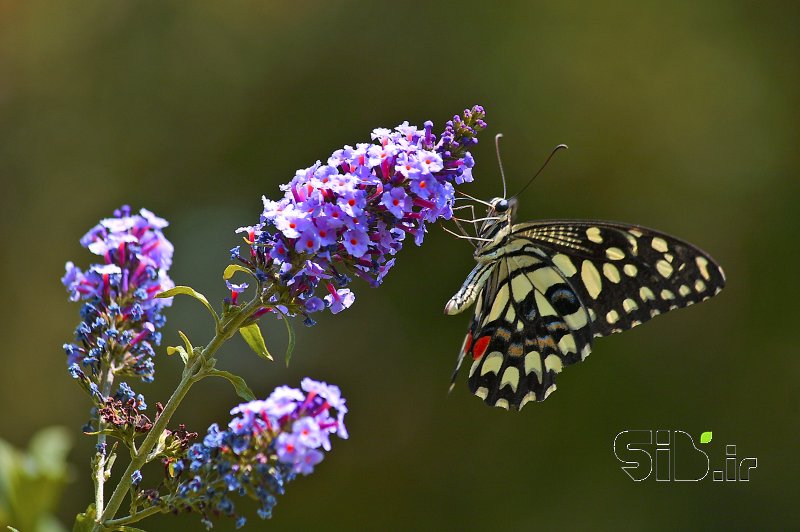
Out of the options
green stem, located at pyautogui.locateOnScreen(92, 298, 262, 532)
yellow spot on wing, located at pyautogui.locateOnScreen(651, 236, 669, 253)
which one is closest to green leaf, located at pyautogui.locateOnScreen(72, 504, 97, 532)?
green stem, located at pyautogui.locateOnScreen(92, 298, 262, 532)

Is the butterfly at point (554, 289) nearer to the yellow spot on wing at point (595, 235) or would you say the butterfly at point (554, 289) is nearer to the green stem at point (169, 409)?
the yellow spot on wing at point (595, 235)

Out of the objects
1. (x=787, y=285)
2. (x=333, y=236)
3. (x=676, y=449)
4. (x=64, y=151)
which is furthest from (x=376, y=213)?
(x=787, y=285)

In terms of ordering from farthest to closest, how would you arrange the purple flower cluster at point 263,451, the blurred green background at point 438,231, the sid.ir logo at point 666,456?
the blurred green background at point 438,231 < the sid.ir logo at point 666,456 < the purple flower cluster at point 263,451

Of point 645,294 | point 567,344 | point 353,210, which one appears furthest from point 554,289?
point 353,210

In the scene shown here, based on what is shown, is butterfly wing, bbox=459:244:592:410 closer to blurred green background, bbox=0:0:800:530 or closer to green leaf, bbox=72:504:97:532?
green leaf, bbox=72:504:97:532

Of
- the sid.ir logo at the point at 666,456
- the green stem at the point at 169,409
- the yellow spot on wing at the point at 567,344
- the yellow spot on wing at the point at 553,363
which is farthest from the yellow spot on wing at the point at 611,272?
the sid.ir logo at the point at 666,456
